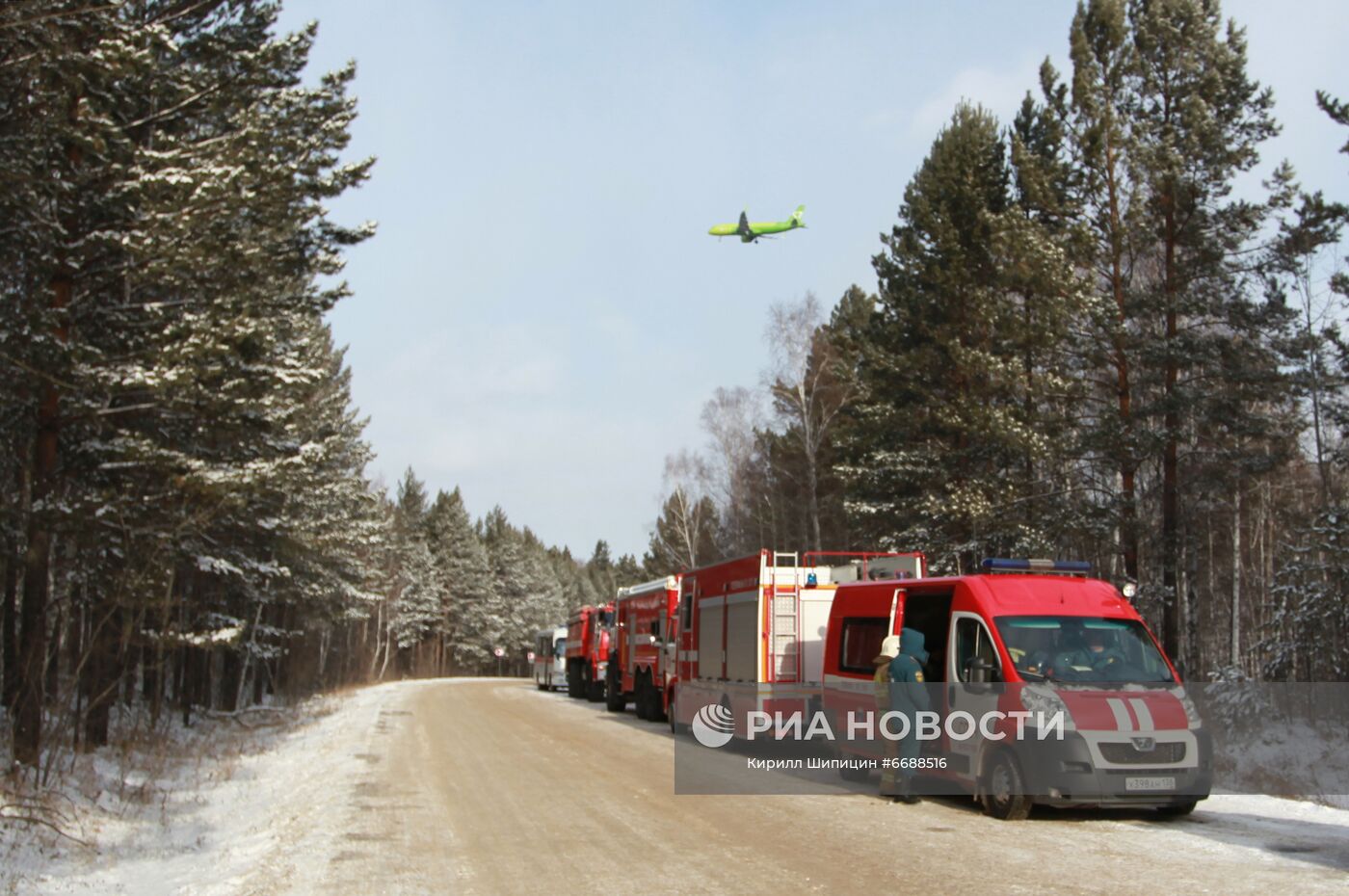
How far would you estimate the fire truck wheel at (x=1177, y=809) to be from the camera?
1194 cm

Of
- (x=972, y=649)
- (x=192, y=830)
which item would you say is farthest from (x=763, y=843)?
(x=192, y=830)

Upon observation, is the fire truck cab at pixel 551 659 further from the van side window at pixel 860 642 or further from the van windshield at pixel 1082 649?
the van windshield at pixel 1082 649

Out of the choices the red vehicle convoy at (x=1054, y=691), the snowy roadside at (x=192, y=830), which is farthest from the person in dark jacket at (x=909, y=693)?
the snowy roadside at (x=192, y=830)

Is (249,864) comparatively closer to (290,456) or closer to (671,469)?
(290,456)

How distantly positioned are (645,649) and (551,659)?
26.7 meters

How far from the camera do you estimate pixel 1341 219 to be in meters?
21.5

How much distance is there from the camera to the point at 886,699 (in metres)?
13.7

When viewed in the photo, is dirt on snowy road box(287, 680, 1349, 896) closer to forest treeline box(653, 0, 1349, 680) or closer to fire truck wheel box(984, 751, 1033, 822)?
fire truck wheel box(984, 751, 1033, 822)

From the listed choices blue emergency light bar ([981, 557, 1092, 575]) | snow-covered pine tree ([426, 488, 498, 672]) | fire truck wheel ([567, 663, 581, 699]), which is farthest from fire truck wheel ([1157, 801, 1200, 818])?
snow-covered pine tree ([426, 488, 498, 672])

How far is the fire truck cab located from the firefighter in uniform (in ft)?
128

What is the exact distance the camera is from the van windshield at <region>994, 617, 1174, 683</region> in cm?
1243

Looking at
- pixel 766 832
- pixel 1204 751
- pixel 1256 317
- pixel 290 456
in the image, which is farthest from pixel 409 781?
pixel 1256 317

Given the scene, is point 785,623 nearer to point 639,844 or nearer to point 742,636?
point 742,636

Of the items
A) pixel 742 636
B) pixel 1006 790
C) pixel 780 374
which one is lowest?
pixel 1006 790
